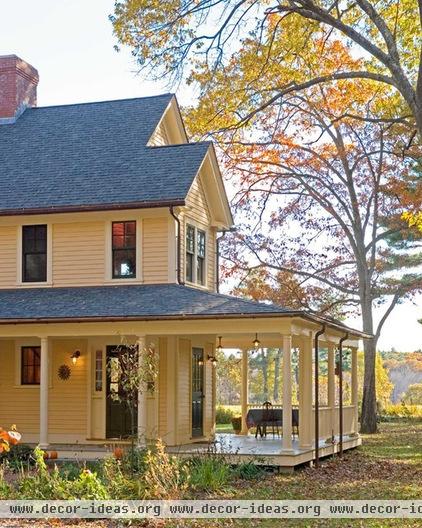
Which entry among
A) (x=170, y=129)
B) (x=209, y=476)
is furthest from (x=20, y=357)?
(x=209, y=476)

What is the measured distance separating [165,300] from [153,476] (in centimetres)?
720

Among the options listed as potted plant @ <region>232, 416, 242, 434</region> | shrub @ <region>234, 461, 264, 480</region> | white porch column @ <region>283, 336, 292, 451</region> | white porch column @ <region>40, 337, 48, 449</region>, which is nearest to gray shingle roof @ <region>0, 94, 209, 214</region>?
white porch column @ <region>40, 337, 48, 449</region>

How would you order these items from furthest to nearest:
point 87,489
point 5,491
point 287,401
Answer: point 287,401 → point 5,491 → point 87,489

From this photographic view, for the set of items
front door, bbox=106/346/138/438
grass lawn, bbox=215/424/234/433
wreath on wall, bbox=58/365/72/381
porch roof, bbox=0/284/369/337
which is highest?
porch roof, bbox=0/284/369/337

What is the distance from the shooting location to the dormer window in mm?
21969

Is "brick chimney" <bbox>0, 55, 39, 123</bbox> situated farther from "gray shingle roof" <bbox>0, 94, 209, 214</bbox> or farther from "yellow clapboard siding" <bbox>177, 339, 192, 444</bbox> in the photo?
"yellow clapboard siding" <bbox>177, 339, 192, 444</bbox>

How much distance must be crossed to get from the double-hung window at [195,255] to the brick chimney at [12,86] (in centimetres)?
728

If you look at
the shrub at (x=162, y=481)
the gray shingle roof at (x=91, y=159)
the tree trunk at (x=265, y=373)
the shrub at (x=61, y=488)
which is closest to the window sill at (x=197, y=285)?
the gray shingle roof at (x=91, y=159)

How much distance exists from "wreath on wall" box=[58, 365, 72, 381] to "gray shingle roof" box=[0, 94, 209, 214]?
3.77 meters

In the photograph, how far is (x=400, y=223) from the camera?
110 feet

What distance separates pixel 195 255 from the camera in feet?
76.2

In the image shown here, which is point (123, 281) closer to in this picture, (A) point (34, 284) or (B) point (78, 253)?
(B) point (78, 253)

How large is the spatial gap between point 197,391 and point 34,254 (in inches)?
205

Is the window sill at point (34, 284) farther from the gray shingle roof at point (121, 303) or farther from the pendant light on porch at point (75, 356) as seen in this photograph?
the pendant light on porch at point (75, 356)
